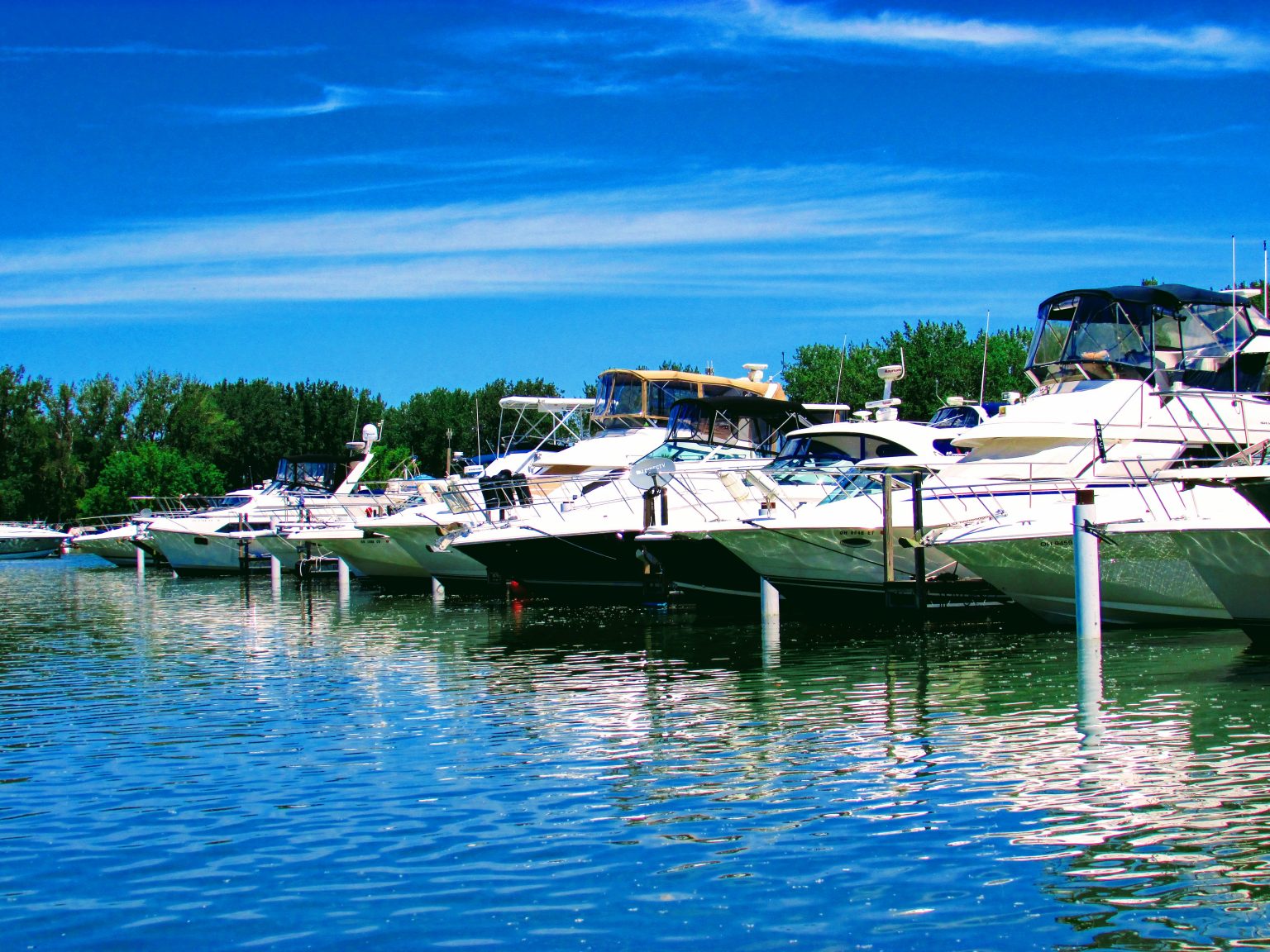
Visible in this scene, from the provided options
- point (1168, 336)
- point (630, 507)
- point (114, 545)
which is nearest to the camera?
point (1168, 336)

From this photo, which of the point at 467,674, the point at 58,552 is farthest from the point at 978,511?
the point at 58,552

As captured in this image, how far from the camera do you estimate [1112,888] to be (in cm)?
732

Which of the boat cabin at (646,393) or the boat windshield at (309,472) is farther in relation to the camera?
the boat windshield at (309,472)

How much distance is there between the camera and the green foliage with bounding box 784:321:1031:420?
6312 cm

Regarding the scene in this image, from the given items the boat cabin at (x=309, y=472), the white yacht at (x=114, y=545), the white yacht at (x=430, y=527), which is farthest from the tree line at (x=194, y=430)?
the white yacht at (x=430, y=527)

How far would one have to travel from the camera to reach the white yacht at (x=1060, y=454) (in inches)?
765

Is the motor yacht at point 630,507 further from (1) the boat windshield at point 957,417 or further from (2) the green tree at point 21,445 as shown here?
(2) the green tree at point 21,445

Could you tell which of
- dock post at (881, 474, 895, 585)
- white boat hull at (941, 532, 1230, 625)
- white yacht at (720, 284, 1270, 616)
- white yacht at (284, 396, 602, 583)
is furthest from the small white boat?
white boat hull at (941, 532, 1230, 625)

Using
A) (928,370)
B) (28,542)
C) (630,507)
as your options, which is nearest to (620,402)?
(630,507)

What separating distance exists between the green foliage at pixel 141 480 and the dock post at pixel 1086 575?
66.8 metres

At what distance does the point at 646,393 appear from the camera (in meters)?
32.8

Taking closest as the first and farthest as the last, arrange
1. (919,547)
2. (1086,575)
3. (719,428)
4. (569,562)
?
1. (1086,575)
2. (919,547)
3. (569,562)
4. (719,428)

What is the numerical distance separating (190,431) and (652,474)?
226ft

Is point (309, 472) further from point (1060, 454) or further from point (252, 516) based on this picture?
point (1060, 454)
